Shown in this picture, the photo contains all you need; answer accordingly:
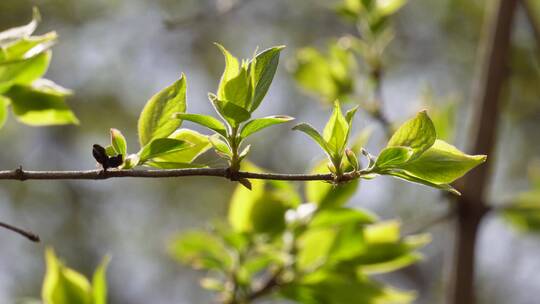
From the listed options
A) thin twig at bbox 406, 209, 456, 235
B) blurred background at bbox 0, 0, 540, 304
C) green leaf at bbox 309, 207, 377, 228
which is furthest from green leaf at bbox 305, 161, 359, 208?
blurred background at bbox 0, 0, 540, 304

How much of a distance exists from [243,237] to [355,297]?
15 cm

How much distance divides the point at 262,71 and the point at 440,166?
0.44 ft

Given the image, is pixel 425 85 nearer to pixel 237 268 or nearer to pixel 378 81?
pixel 378 81

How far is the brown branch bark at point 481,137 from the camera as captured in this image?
3.78ft

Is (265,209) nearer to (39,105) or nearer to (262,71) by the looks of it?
(39,105)

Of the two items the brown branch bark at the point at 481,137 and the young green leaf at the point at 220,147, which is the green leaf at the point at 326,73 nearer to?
the brown branch bark at the point at 481,137

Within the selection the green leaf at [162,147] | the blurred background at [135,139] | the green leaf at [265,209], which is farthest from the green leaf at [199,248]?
the blurred background at [135,139]

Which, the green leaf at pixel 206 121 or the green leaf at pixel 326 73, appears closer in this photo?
the green leaf at pixel 206 121

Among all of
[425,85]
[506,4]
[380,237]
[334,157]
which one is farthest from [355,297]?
[506,4]

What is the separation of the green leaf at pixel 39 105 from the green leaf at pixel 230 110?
232 mm

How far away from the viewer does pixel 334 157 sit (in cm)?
53

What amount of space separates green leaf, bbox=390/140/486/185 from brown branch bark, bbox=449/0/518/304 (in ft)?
2.18

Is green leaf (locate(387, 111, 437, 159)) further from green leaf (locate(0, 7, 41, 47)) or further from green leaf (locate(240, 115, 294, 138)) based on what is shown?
green leaf (locate(0, 7, 41, 47))

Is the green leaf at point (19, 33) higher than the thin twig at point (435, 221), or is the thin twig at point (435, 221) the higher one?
the green leaf at point (19, 33)
